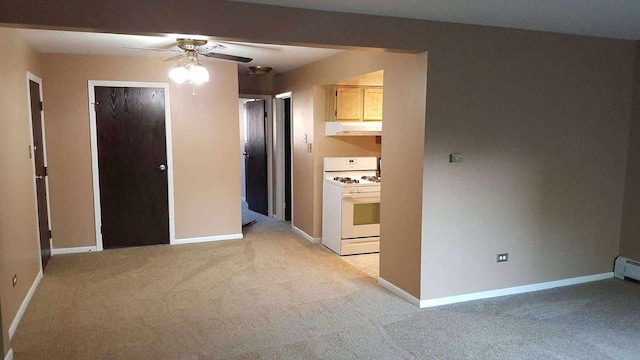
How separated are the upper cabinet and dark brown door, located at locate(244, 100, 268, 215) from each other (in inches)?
82.5

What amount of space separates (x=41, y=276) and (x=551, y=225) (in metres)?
5.01

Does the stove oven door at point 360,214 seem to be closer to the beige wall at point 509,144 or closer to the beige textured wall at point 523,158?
the beige wall at point 509,144

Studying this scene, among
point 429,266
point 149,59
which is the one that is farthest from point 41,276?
point 429,266

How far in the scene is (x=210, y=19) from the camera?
285 cm

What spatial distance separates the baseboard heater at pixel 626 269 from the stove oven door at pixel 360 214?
2528 millimetres

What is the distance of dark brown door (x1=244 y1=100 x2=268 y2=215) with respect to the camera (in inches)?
299

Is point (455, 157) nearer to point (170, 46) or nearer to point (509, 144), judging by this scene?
point (509, 144)

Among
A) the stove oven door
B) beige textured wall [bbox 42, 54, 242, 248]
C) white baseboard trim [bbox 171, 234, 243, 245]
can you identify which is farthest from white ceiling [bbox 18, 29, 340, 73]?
white baseboard trim [bbox 171, 234, 243, 245]

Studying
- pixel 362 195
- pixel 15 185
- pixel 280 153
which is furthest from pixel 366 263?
pixel 15 185

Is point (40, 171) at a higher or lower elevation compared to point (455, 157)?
lower

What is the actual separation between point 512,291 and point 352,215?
6.25 ft

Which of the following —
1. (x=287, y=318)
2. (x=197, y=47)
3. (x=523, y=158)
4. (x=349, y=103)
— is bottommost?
(x=287, y=318)

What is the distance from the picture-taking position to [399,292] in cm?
400

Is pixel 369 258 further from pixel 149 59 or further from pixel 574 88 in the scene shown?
pixel 149 59
